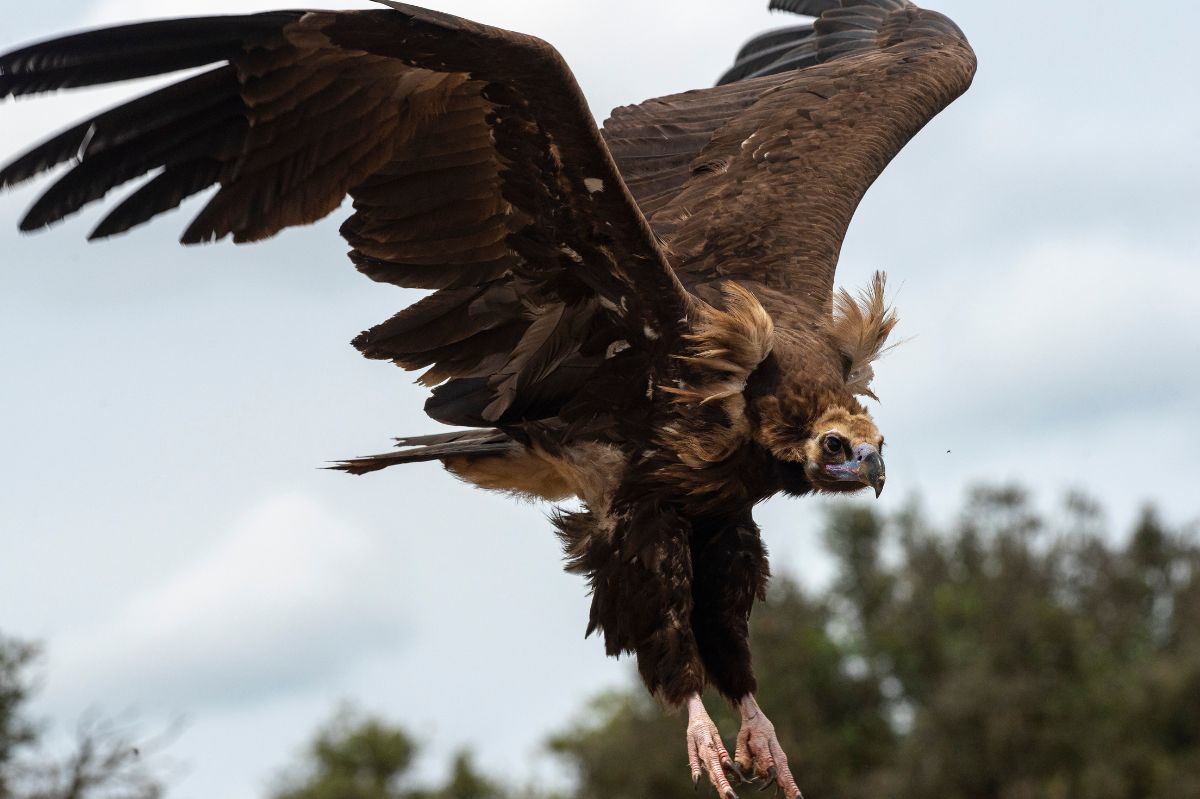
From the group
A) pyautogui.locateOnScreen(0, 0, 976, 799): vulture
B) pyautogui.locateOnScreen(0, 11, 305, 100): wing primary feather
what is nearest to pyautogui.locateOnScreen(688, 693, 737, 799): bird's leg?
pyautogui.locateOnScreen(0, 0, 976, 799): vulture

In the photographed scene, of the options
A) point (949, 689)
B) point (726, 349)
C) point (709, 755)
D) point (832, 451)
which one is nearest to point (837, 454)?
point (832, 451)

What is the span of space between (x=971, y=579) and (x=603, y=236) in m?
42.7

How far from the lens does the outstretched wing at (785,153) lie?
7652 mm

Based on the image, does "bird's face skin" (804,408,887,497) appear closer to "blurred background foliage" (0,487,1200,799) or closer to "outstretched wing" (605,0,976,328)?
"outstretched wing" (605,0,976,328)

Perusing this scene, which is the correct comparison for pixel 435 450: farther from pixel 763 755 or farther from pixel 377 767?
pixel 377 767

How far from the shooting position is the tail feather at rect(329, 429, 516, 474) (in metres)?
7.31

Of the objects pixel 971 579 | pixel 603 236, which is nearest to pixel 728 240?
pixel 603 236

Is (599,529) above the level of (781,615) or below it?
below

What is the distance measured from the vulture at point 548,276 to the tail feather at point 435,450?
13mm

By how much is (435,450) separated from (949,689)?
1218 inches

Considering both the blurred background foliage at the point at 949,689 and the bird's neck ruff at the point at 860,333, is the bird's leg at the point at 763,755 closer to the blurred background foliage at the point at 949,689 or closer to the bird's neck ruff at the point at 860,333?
the bird's neck ruff at the point at 860,333

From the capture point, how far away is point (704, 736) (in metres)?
6.50

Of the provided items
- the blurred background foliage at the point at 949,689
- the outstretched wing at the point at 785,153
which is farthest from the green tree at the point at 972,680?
the outstretched wing at the point at 785,153

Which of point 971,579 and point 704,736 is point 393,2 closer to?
point 704,736
